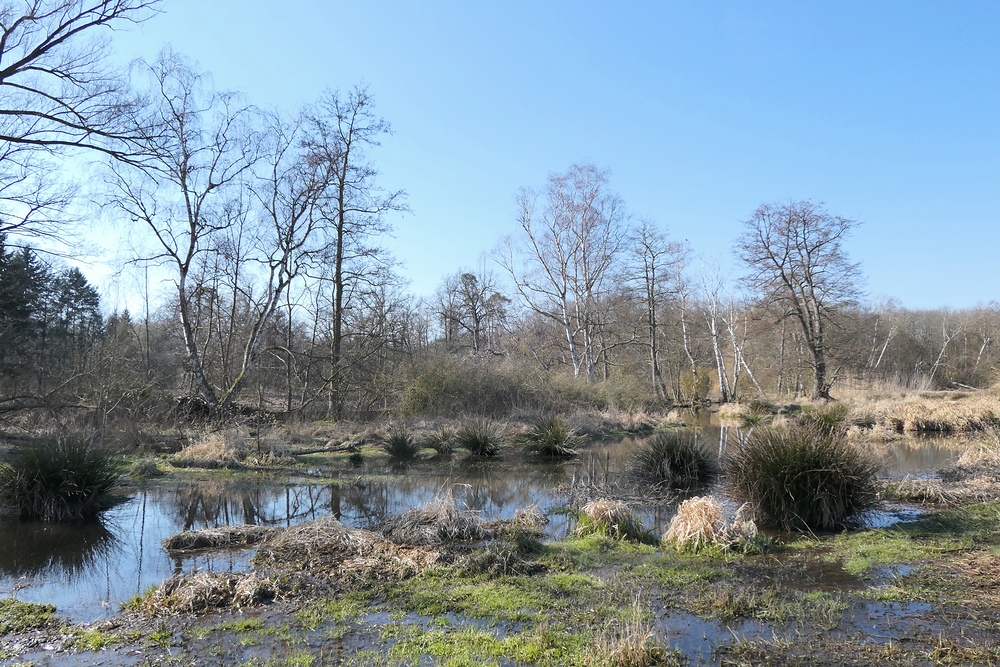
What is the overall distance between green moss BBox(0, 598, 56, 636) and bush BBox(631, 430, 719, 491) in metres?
9.39

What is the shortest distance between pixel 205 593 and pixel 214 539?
2.27 metres

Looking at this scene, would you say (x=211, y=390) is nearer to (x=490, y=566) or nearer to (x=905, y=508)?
(x=490, y=566)

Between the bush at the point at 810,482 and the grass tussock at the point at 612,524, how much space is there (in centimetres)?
172

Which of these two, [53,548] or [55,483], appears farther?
[55,483]

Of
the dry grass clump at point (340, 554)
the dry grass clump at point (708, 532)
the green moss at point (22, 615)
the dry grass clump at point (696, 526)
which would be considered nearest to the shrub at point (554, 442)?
the dry grass clump at point (696, 526)

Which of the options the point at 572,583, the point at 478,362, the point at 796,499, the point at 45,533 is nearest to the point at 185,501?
the point at 45,533

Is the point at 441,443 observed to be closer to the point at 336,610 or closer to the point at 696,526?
the point at 696,526

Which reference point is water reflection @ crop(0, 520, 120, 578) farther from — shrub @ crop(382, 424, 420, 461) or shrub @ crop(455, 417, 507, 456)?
shrub @ crop(455, 417, 507, 456)

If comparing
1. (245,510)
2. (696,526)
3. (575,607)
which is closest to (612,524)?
(696,526)

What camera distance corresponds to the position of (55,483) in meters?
8.90

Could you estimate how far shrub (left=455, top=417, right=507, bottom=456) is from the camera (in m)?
17.1

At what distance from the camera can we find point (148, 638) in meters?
4.77

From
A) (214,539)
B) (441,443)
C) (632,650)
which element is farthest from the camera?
(441,443)

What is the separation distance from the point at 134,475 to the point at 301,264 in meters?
11.8
